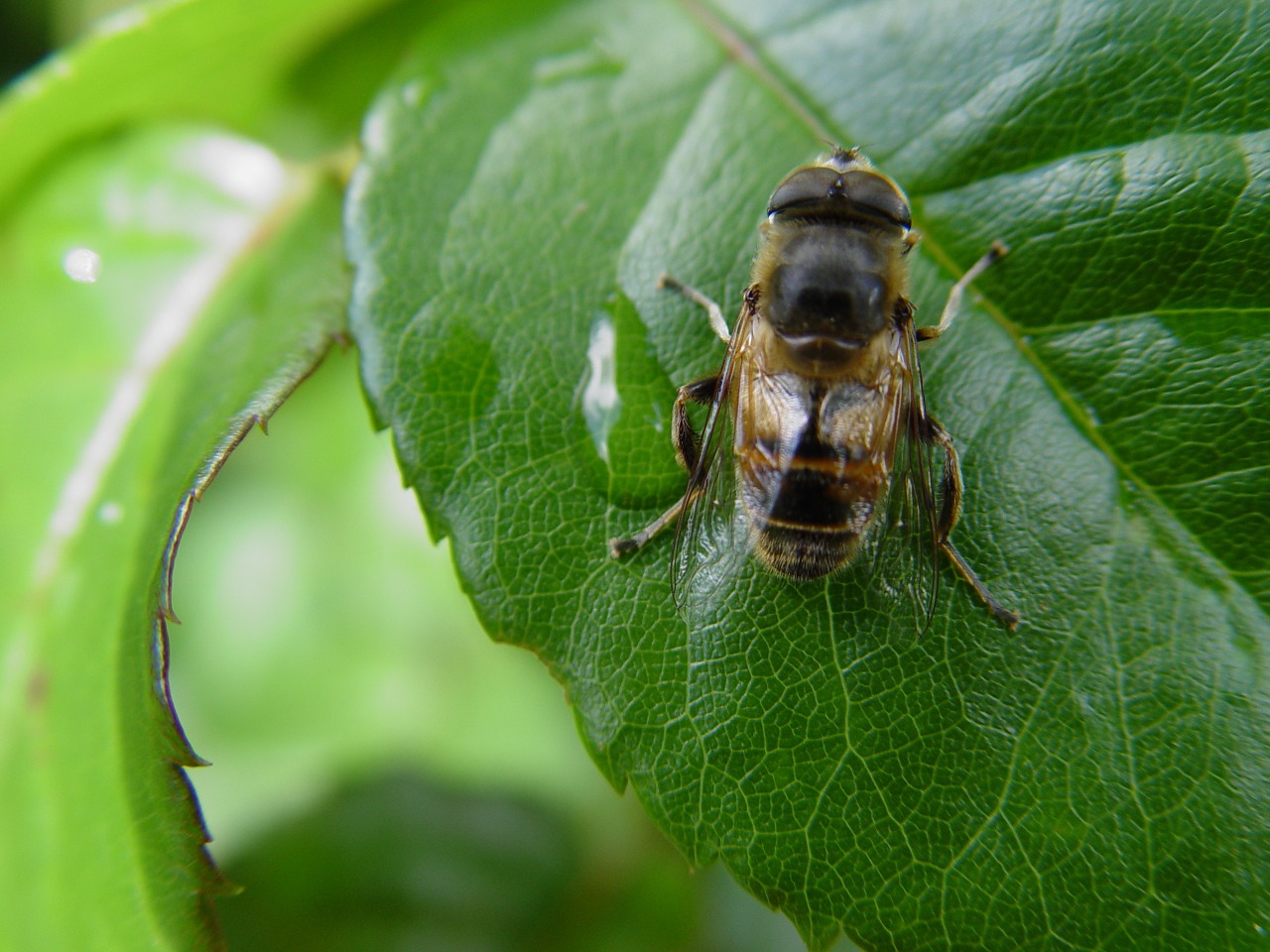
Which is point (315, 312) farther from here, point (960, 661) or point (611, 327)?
point (960, 661)

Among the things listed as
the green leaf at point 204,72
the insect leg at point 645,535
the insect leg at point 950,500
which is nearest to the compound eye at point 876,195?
the insect leg at point 950,500

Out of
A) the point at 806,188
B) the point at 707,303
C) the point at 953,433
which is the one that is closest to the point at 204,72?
the point at 707,303

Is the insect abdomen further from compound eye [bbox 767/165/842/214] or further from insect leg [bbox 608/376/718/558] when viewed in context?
compound eye [bbox 767/165/842/214]

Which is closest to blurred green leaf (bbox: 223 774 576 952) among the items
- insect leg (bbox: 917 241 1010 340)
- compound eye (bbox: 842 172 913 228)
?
insect leg (bbox: 917 241 1010 340)

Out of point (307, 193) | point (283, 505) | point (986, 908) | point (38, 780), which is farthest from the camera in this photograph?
point (283, 505)

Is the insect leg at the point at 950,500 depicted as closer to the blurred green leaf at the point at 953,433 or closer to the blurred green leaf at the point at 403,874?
the blurred green leaf at the point at 953,433

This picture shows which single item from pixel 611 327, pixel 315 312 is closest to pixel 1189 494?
pixel 611 327

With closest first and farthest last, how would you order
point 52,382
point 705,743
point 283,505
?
point 705,743, point 52,382, point 283,505

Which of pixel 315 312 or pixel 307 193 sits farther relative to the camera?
pixel 307 193
